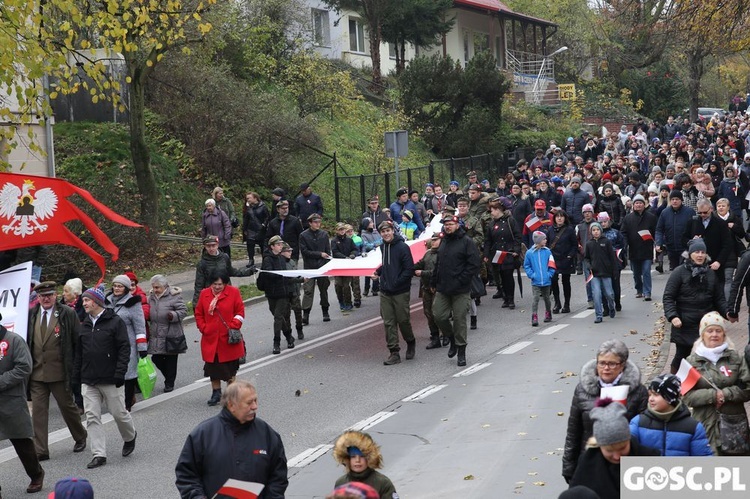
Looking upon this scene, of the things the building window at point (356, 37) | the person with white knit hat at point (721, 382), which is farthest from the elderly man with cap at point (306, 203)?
the building window at point (356, 37)

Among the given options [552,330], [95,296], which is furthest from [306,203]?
[95,296]

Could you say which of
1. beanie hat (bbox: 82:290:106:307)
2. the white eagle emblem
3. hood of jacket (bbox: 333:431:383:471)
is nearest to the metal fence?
the white eagle emblem

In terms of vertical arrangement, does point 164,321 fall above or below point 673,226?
below

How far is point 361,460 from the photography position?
275 inches

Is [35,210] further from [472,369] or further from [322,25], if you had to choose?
[322,25]

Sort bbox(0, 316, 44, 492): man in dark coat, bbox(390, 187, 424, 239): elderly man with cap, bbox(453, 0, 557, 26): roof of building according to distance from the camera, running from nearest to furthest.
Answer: bbox(0, 316, 44, 492): man in dark coat → bbox(390, 187, 424, 239): elderly man with cap → bbox(453, 0, 557, 26): roof of building

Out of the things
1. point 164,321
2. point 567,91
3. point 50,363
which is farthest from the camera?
point 567,91

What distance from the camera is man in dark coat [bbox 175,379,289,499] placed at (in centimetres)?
670

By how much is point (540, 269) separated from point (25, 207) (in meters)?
8.25

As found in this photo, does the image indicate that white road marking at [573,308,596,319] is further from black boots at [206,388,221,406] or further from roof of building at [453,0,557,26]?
roof of building at [453,0,557,26]

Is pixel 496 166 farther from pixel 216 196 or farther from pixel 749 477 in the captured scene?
pixel 749 477

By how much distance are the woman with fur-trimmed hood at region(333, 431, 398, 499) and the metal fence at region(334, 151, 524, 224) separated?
64.2ft

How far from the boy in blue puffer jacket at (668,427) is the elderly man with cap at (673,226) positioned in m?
11.8

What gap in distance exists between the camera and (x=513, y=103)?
53.7 meters
